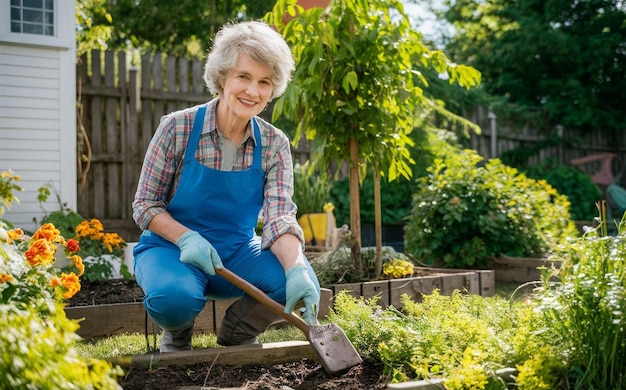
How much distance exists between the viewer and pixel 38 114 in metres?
5.72

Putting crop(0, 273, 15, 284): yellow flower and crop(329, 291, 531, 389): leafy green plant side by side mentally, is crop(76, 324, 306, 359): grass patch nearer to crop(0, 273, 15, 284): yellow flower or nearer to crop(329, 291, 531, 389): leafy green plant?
crop(329, 291, 531, 389): leafy green plant

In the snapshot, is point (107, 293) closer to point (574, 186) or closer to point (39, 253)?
point (39, 253)

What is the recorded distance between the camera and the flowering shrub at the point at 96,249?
13.1 ft

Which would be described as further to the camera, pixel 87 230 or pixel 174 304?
pixel 87 230

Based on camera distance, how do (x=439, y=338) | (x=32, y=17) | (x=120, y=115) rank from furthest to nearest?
(x=120, y=115)
(x=32, y=17)
(x=439, y=338)

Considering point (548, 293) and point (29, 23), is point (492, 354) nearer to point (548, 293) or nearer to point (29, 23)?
point (548, 293)

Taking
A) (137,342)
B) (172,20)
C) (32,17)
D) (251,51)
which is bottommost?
(137,342)

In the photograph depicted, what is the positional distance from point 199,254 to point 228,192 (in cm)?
35

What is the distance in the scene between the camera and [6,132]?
5625mm

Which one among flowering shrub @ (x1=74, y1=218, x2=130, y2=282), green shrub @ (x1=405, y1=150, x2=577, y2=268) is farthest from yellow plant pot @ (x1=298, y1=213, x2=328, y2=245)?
flowering shrub @ (x1=74, y1=218, x2=130, y2=282)

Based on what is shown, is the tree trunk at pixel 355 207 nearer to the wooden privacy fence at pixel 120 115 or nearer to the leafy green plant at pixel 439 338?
the leafy green plant at pixel 439 338

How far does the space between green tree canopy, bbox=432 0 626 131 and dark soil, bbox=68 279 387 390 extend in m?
10.9

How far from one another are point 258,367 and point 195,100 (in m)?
5.39

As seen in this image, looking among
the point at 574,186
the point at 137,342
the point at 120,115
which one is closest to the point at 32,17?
the point at 120,115
